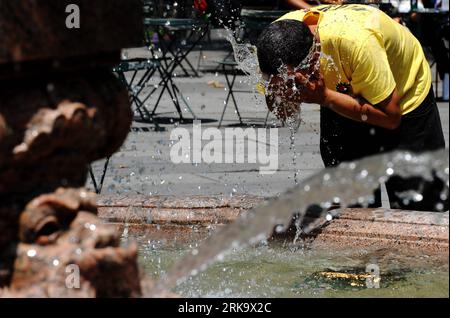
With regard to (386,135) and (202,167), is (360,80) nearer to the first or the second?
(386,135)

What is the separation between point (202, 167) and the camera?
7125 millimetres

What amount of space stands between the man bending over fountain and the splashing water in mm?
1150

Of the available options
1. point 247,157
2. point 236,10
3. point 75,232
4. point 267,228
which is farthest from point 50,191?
point 247,157

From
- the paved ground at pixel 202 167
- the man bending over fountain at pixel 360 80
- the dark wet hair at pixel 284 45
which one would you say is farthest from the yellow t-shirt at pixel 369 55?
the paved ground at pixel 202 167

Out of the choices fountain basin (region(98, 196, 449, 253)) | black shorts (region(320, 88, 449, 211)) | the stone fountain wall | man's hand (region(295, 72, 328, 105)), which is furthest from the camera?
black shorts (region(320, 88, 449, 211))

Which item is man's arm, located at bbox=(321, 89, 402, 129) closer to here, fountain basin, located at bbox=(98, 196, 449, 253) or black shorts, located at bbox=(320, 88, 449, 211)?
black shorts, located at bbox=(320, 88, 449, 211)

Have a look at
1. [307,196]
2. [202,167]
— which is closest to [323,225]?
[307,196]

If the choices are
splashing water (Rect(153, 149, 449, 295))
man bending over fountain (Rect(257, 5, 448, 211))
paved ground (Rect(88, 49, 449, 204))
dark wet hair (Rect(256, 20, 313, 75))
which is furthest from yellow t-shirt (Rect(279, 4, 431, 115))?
splashing water (Rect(153, 149, 449, 295))

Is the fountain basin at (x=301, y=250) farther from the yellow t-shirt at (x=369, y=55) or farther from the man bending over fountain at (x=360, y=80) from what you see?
the yellow t-shirt at (x=369, y=55)

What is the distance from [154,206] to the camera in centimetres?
463

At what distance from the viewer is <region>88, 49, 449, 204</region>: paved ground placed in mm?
6395

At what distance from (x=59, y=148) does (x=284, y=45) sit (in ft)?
5.15

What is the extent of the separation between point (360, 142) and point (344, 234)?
17.2 inches

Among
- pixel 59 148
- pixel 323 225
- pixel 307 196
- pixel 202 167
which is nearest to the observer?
pixel 59 148
